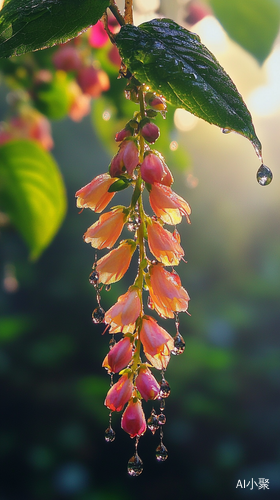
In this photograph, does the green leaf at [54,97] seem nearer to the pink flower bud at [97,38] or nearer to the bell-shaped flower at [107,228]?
the pink flower bud at [97,38]

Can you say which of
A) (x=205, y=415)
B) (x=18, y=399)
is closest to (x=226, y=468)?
(x=205, y=415)

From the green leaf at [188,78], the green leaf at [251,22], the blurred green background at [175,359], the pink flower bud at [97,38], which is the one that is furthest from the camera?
the blurred green background at [175,359]

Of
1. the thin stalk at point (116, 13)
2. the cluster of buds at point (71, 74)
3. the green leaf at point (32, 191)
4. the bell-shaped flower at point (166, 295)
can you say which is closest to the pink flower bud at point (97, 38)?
the cluster of buds at point (71, 74)

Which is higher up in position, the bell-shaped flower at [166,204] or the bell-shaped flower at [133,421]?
the bell-shaped flower at [166,204]

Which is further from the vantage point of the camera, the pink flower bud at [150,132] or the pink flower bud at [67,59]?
the pink flower bud at [67,59]

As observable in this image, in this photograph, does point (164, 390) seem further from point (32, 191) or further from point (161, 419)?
point (32, 191)

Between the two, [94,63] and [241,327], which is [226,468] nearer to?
[241,327]

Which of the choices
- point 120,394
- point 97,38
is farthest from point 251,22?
point 120,394
